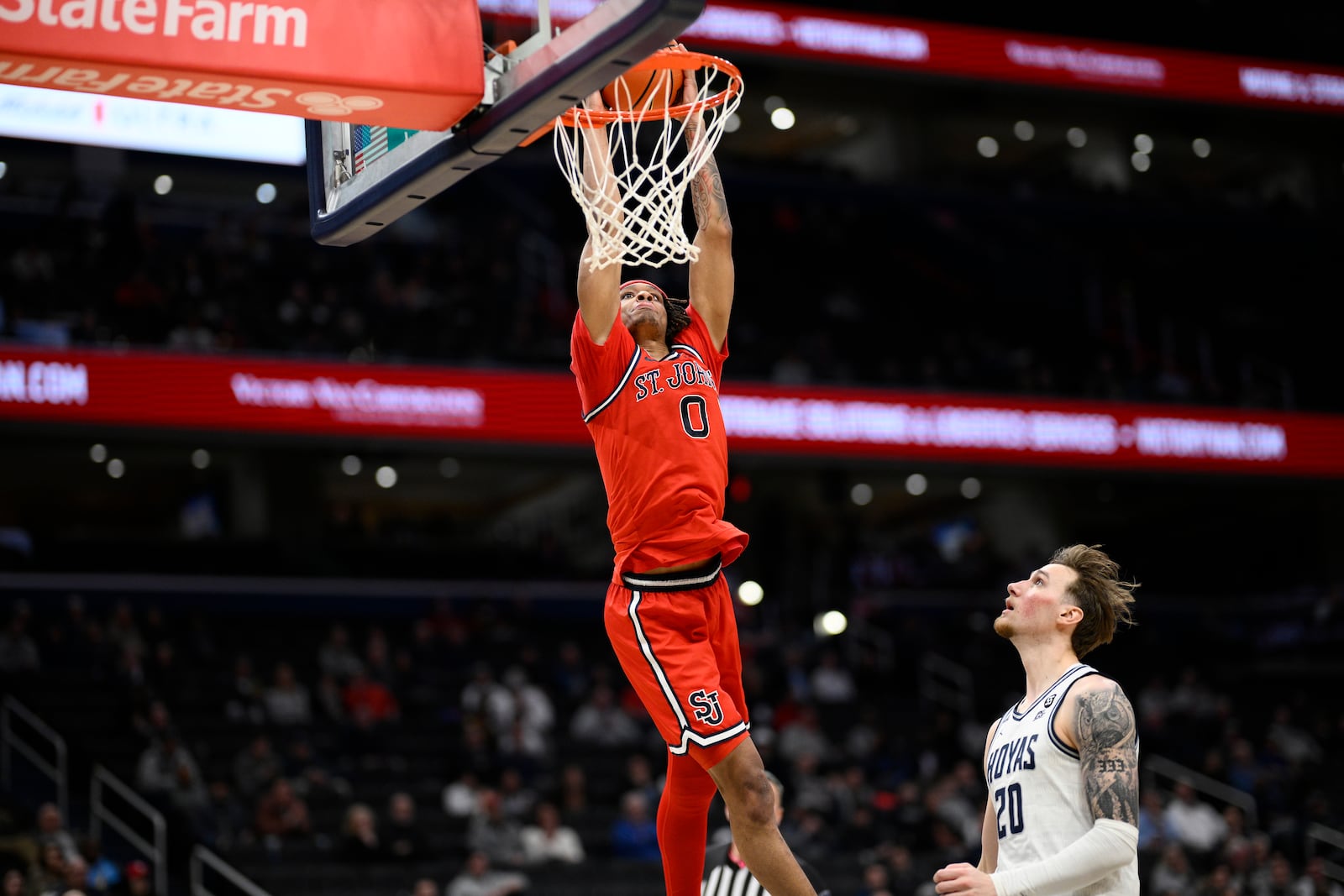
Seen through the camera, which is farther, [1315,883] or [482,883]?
[1315,883]

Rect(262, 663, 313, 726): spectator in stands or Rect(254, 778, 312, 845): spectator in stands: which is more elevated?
Rect(262, 663, 313, 726): spectator in stands

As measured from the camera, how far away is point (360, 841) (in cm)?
1261

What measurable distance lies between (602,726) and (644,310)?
11.3 m

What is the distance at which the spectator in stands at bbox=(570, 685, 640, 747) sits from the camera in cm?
1652

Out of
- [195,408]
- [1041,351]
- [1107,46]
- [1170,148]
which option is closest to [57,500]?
[195,408]

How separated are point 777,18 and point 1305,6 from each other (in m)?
12.1

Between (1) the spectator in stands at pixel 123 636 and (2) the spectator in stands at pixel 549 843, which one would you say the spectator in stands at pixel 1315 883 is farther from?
(1) the spectator in stands at pixel 123 636

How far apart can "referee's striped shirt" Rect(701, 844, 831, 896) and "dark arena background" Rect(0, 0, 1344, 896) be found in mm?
5667

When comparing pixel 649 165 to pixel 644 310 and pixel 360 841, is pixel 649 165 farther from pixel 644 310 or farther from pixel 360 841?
pixel 360 841

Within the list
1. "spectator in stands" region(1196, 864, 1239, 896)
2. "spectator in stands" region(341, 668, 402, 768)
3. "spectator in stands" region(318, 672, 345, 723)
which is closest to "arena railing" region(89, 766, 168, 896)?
"spectator in stands" region(341, 668, 402, 768)

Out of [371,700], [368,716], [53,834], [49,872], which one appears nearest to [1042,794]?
[49,872]

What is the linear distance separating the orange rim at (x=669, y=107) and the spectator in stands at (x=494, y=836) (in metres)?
8.79

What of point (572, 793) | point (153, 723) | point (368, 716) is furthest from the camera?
point (368, 716)

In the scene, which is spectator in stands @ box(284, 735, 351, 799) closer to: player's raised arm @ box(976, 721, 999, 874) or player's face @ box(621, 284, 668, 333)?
player's face @ box(621, 284, 668, 333)
